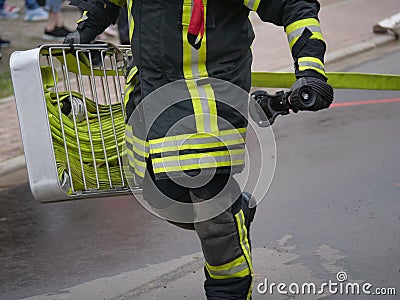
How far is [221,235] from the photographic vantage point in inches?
137

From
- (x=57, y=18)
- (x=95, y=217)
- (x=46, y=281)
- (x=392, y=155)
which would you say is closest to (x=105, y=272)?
(x=46, y=281)

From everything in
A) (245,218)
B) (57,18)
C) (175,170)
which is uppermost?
(175,170)

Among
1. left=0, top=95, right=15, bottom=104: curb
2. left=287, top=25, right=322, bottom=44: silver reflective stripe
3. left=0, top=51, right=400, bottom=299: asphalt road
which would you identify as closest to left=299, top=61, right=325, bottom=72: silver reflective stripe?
left=287, top=25, right=322, bottom=44: silver reflective stripe

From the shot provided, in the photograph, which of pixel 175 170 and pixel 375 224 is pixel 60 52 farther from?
pixel 375 224

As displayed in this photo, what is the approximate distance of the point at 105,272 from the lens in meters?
4.67

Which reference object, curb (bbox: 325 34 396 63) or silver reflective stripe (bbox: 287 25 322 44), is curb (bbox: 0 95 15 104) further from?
silver reflective stripe (bbox: 287 25 322 44)

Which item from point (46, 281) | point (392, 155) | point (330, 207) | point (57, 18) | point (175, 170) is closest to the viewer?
point (175, 170)

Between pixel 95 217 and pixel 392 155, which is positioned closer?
pixel 95 217

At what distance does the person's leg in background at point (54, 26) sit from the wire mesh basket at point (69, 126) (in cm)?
702

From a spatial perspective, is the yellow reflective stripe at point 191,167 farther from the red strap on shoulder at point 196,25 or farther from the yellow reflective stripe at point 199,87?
the red strap on shoulder at point 196,25

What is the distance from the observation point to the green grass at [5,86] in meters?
9.33

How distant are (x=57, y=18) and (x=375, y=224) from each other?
693 cm

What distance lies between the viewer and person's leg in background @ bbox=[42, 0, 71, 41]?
10.9m

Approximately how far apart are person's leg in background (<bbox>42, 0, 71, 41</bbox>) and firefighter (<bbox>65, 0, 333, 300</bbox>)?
7588 mm
